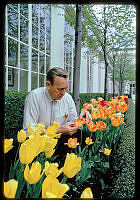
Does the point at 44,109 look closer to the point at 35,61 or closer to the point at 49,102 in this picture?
the point at 49,102

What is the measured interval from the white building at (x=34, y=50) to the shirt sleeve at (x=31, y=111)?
887 millimetres

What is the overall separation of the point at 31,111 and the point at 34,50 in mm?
2031

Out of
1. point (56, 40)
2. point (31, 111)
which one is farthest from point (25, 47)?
point (31, 111)

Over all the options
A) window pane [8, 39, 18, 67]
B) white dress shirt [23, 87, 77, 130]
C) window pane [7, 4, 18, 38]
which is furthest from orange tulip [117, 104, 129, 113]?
window pane [7, 4, 18, 38]

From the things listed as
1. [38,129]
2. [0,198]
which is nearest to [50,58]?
[38,129]

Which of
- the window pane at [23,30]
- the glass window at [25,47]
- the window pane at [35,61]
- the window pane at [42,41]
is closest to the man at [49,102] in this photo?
the glass window at [25,47]

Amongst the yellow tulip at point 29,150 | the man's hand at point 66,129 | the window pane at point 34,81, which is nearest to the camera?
the yellow tulip at point 29,150

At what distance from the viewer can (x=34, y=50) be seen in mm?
2697

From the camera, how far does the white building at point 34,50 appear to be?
1996 mm

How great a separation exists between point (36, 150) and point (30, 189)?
10 cm

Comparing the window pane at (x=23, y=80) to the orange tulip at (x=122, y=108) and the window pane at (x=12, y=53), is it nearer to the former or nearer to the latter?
the window pane at (x=12, y=53)

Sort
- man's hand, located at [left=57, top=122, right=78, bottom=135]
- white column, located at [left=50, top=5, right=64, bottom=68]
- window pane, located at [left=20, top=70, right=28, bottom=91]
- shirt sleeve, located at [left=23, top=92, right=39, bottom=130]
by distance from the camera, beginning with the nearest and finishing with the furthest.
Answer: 1. man's hand, located at [left=57, top=122, right=78, bottom=135]
2. shirt sleeve, located at [left=23, top=92, right=39, bottom=130]
3. window pane, located at [left=20, top=70, right=28, bottom=91]
4. white column, located at [left=50, top=5, right=64, bottom=68]

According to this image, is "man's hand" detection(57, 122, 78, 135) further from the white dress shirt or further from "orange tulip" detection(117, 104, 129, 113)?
"orange tulip" detection(117, 104, 129, 113)

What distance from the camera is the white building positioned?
2.00 m
